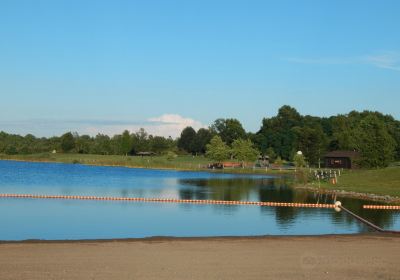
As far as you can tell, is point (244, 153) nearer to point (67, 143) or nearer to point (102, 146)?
point (102, 146)

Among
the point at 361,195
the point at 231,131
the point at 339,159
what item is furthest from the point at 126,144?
the point at 361,195

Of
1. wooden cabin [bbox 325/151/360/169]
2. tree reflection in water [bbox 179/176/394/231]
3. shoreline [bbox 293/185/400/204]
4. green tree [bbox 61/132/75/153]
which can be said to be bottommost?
tree reflection in water [bbox 179/176/394/231]

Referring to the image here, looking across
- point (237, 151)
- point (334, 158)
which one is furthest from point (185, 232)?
point (237, 151)

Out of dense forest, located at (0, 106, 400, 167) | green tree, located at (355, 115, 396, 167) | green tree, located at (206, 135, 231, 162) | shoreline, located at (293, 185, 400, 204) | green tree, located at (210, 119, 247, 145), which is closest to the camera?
shoreline, located at (293, 185, 400, 204)

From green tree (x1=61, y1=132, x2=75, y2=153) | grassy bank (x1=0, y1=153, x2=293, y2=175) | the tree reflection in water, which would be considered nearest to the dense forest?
green tree (x1=61, y1=132, x2=75, y2=153)

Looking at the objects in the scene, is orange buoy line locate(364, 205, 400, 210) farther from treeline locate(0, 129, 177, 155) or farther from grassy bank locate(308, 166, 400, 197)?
treeline locate(0, 129, 177, 155)

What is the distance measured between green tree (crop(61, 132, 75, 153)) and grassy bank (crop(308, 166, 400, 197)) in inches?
5133

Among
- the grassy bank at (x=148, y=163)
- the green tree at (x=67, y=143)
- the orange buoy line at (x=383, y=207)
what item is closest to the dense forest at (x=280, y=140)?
the green tree at (x=67, y=143)

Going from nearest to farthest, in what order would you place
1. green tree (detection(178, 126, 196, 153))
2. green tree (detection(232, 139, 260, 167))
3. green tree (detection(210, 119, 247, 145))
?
green tree (detection(232, 139, 260, 167)), green tree (detection(210, 119, 247, 145)), green tree (detection(178, 126, 196, 153))

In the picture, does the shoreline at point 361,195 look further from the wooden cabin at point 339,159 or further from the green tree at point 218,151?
the green tree at point 218,151

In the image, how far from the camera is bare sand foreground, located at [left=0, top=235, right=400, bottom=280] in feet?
44.6

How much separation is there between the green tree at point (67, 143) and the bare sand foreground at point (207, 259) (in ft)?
536

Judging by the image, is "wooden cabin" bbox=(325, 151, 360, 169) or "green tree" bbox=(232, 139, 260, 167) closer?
"wooden cabin" bbox=(325, 151, 360, 169)

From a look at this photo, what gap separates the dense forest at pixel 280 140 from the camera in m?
72.8
